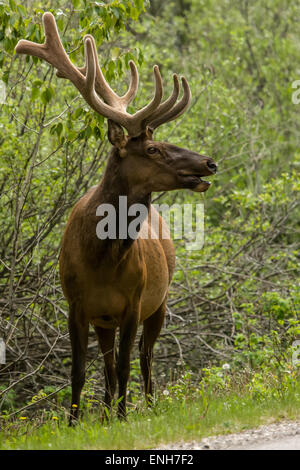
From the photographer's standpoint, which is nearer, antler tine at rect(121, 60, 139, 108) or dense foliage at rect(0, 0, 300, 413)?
antler tine at rect(121, 60, 139, 108)

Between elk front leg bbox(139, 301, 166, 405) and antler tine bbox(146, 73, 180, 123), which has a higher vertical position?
antler tine bbox(146, 73, 180, 123)

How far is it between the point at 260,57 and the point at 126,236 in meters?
13.9

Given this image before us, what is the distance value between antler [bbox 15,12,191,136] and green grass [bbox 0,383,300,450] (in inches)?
98.9

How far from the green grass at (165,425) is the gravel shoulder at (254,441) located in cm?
12

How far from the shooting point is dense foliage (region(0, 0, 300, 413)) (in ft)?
27.0

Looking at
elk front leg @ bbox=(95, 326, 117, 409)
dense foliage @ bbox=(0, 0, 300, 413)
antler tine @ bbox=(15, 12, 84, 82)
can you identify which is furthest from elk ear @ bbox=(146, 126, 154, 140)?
elk front leg @ bbox=(95, 326, 117, 409)

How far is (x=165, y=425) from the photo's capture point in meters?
5.60

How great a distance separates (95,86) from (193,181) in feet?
4.68

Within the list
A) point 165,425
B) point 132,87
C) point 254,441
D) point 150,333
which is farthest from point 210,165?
point 150,333

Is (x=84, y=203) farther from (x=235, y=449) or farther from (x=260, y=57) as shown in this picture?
(x=260, y=57)

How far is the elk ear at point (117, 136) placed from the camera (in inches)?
270

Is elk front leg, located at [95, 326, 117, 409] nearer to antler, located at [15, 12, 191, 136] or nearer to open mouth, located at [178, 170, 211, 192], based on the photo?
open mouth, located at [178, 170, 211, 192]

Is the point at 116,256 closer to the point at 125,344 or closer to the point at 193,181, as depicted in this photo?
the point at 125,344
